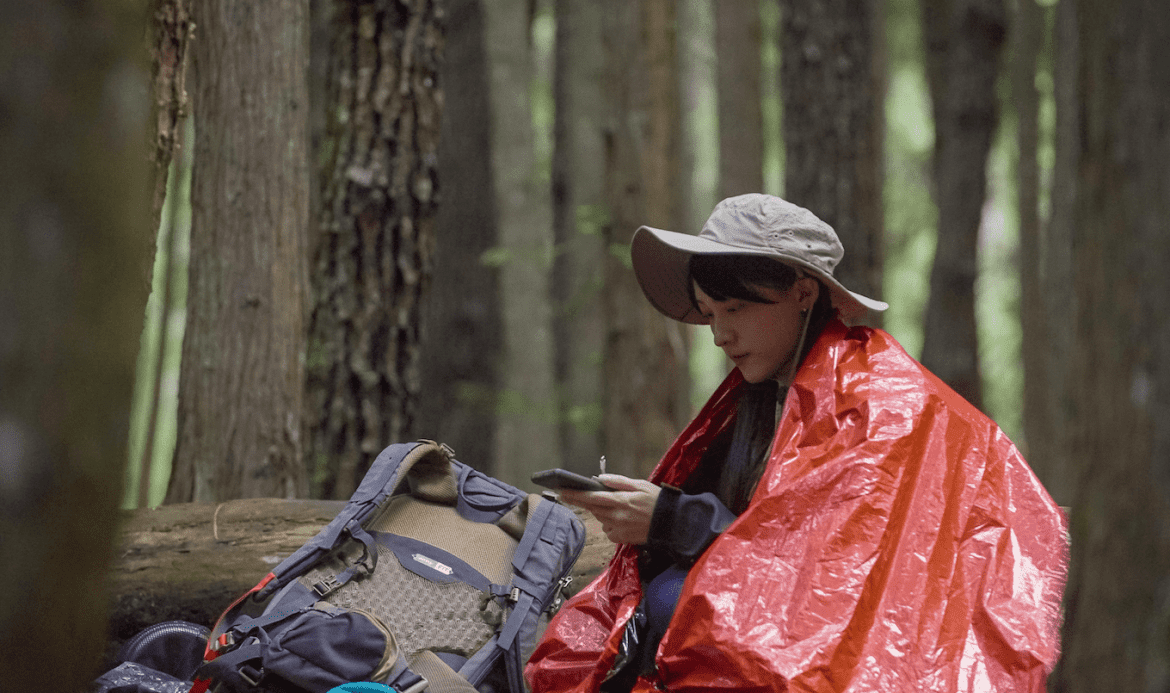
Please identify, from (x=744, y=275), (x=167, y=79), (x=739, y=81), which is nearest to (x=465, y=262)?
(x=739, y=81)

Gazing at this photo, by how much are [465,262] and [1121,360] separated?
7.14m

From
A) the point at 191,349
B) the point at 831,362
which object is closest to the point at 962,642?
the point at 831,362

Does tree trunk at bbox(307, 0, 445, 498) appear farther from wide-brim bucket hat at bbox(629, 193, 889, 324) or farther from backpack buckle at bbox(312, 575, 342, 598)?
wide-brim bucket hat at bbox(629, 193, 889, 324)

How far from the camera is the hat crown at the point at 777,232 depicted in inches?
90.8

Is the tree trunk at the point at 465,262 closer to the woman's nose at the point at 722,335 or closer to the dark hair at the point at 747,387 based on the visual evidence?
the dark hair at the point at 747,387

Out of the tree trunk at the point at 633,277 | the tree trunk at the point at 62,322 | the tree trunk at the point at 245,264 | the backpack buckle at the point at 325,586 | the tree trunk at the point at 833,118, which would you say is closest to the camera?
the tree trunk at the point at 62,322

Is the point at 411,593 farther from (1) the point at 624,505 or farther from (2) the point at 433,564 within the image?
(1) the point at 624,505

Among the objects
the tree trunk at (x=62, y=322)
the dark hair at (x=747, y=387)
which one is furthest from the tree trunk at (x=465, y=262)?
the tree trunk at (x=62, y=322)

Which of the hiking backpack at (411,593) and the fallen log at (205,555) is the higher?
the hiking backpack at (411,593)

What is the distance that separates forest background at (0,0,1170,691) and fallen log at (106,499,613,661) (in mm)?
837

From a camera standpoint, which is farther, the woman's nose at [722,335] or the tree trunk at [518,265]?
the tree trunk at [518,265]

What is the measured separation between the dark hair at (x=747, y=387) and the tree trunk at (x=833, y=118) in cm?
389

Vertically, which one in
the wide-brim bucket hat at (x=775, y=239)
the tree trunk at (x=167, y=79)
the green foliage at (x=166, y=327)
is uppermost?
the tree trunk at (x=167, y=79)

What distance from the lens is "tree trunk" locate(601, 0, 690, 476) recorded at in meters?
6.51
